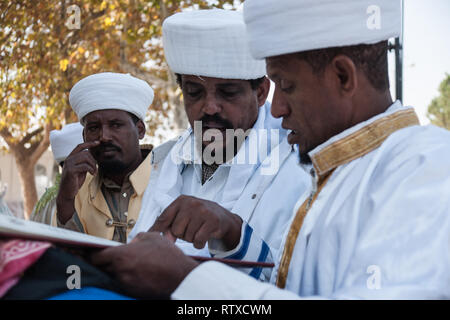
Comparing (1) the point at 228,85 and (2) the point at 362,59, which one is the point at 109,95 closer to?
(1) the point at 228,85

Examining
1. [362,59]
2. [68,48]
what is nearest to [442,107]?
[68,48]

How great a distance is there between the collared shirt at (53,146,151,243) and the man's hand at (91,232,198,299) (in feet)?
9.22

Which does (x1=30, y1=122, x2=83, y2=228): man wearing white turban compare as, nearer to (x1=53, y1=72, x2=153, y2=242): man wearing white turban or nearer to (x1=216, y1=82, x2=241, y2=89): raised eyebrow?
(x1=53, y1=72, x2=153, y2=242): man wearing white turban

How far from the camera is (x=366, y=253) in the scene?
1.59 m

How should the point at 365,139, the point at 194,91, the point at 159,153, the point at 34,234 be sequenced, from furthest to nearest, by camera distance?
the point at 159,153 → the point at 194,91 → the point at 365,139 → the point at 34,234

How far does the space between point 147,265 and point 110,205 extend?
3.19 meters

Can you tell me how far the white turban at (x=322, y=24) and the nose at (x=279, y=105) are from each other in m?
0.14

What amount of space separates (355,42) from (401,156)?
1.47 ft

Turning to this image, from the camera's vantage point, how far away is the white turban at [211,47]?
3373 millimetres

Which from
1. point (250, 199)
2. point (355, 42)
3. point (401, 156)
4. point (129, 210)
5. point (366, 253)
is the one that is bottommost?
point (129, 210)

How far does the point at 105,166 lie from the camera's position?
478 cm

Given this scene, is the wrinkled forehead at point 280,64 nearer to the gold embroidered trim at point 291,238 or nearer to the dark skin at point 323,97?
the dark skin at point 323,97

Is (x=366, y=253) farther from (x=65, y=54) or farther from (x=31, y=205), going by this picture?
(x=31, y=205)

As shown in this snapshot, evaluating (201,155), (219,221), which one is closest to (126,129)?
(201,155)
